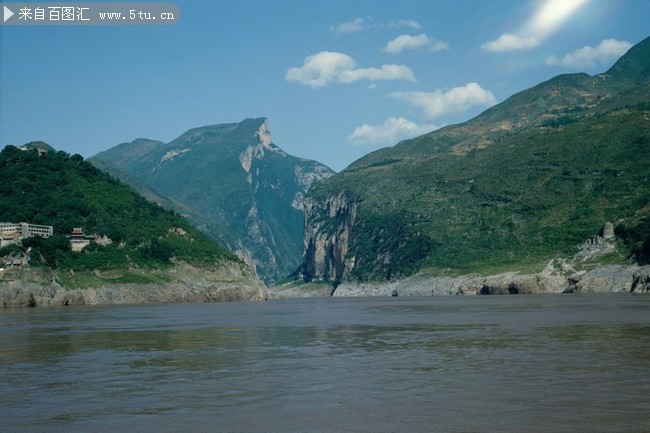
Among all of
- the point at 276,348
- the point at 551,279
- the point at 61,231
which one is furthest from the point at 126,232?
the point at 276,348

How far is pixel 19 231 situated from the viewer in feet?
566

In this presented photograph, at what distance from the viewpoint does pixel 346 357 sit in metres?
42.1

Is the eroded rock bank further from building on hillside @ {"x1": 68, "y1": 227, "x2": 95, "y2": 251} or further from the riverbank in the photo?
building on hillside @ {"x1": 68, "y1": 227, "x2": 95, "y2": 251}

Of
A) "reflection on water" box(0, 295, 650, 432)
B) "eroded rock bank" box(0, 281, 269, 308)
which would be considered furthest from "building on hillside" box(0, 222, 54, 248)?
"reflection on water" box(0, 295, 650, 432)

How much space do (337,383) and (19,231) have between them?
523 feet

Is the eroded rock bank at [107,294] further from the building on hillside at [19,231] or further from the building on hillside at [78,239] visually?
the building on hillside at [19,231]

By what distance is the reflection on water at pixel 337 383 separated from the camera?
23.3 meters

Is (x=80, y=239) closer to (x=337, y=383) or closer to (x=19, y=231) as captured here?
(x=19, y=231)

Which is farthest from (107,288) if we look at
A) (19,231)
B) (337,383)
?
(337,383)

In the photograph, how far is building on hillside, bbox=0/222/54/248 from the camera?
164500 millimetres

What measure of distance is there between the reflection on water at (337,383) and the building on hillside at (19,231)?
11859cm

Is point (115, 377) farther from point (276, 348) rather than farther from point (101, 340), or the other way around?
point (101, 340)

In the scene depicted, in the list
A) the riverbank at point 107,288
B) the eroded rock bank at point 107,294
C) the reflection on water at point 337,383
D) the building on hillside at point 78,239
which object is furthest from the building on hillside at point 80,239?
the reflection on water at point 337,383

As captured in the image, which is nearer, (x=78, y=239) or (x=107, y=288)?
(x=107, y=288)
